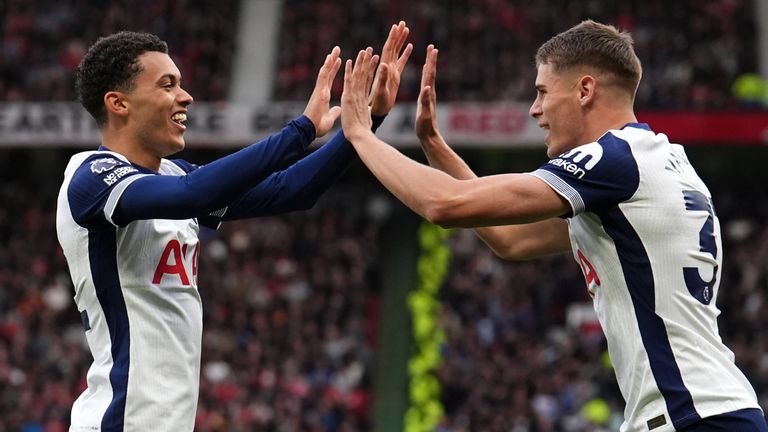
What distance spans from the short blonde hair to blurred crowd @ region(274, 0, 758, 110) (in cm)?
1526

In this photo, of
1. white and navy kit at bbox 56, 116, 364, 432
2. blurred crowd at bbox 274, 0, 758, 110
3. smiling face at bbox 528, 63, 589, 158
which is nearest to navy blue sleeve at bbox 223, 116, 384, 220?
white and navy kit at bbox 56, 116, 364, 432

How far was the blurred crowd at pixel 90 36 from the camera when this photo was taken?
71.7 ft

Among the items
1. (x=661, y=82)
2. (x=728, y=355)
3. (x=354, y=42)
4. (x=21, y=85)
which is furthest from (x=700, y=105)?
(x=728, y=355)

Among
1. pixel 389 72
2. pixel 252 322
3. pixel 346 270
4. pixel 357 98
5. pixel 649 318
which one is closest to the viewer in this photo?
pixel 649 318

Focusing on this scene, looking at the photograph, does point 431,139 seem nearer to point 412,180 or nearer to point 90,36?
point 412,180

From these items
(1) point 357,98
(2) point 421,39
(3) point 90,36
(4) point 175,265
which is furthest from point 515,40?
(4) point 175,265

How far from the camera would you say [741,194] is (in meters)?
20.2

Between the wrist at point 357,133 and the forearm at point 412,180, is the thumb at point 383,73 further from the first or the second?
the forearm at point 412,180

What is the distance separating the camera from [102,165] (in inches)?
178

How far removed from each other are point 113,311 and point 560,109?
1.84m

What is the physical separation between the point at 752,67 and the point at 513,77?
13.1 feet

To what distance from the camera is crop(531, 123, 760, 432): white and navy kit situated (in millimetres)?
4102

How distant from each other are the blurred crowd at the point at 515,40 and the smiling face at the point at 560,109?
15274 millimetres

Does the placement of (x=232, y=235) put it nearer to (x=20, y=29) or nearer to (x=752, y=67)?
(x=20, y=29)
